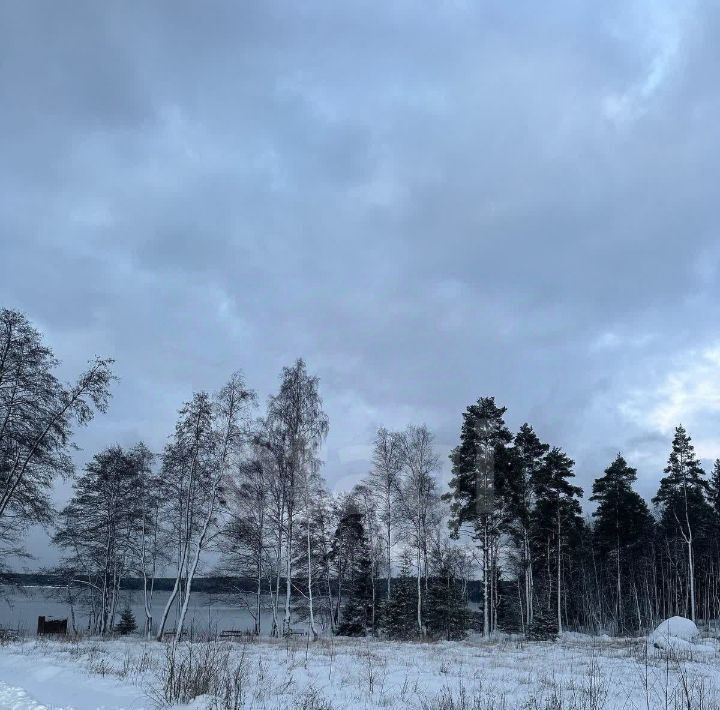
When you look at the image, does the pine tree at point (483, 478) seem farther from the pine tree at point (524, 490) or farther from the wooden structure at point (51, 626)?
the wooden structure at point (51, 626)

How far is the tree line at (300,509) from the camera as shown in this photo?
2158 centimetres

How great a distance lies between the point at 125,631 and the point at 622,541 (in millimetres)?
36641

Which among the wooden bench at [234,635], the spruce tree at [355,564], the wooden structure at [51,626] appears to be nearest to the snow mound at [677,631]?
the wooden bench at [234,635]

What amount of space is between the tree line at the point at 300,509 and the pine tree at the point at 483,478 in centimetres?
9

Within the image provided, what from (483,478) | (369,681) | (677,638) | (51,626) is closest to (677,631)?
(677,638)

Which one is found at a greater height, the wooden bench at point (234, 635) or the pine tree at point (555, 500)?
the pine tree at point (555, 500)

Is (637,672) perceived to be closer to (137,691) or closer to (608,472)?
(137,691)

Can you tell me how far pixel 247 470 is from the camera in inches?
1130

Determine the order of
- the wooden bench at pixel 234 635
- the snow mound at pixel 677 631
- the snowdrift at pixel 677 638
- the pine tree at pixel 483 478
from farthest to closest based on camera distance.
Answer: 1. the pine tree at pixel 483 478
2. the wooden bench at pixel 234 635
3. the snow mound at pixel 677 631
4. the snowdrift at pixel 677 638

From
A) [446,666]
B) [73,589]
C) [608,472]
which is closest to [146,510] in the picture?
[73,589]

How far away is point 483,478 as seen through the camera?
33.9 metres

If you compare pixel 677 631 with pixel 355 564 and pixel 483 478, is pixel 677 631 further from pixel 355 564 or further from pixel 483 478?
pixel 355 564

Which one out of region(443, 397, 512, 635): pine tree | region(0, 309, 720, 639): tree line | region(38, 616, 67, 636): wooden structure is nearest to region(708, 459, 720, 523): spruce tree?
region(0, 309, 720, 639): tree line

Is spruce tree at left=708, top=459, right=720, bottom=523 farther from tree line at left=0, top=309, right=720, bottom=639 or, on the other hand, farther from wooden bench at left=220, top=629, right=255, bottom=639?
wooden bench at left=220, top=629, right=255, bottom=639
